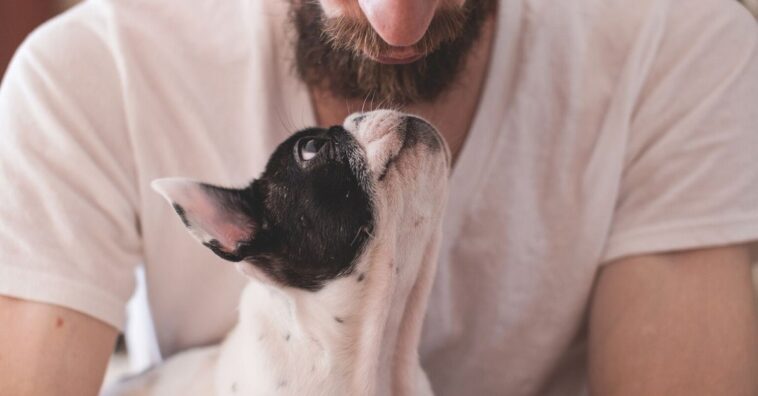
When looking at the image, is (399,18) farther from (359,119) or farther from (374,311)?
(374,311)

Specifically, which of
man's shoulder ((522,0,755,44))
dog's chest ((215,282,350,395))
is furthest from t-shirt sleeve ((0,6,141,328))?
man's shoulder ((522,0,755,44))

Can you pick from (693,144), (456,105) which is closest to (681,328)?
(693,144)

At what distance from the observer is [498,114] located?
0.91m

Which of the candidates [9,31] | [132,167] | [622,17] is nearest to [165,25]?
[132,167]

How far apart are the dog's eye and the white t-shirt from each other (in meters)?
0.19

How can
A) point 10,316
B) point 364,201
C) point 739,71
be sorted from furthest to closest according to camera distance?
point 739,71 < point 10,316 < point 364,201

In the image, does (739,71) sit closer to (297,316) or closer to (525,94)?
(525,94)

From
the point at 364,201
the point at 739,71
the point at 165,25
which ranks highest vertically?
the point at 165,25

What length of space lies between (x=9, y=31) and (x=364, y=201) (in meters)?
1.12

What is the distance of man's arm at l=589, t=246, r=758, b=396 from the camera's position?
838 millimetres

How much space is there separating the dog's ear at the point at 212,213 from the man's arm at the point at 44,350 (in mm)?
220

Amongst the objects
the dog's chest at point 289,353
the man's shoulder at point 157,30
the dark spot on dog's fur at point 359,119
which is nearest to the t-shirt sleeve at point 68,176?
the man's shoulder at point 157,30

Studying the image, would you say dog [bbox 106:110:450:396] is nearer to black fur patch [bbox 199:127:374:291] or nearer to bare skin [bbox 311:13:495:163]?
black fur patch [bbox 199:127:374:291]

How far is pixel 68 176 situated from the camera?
2.73ft
